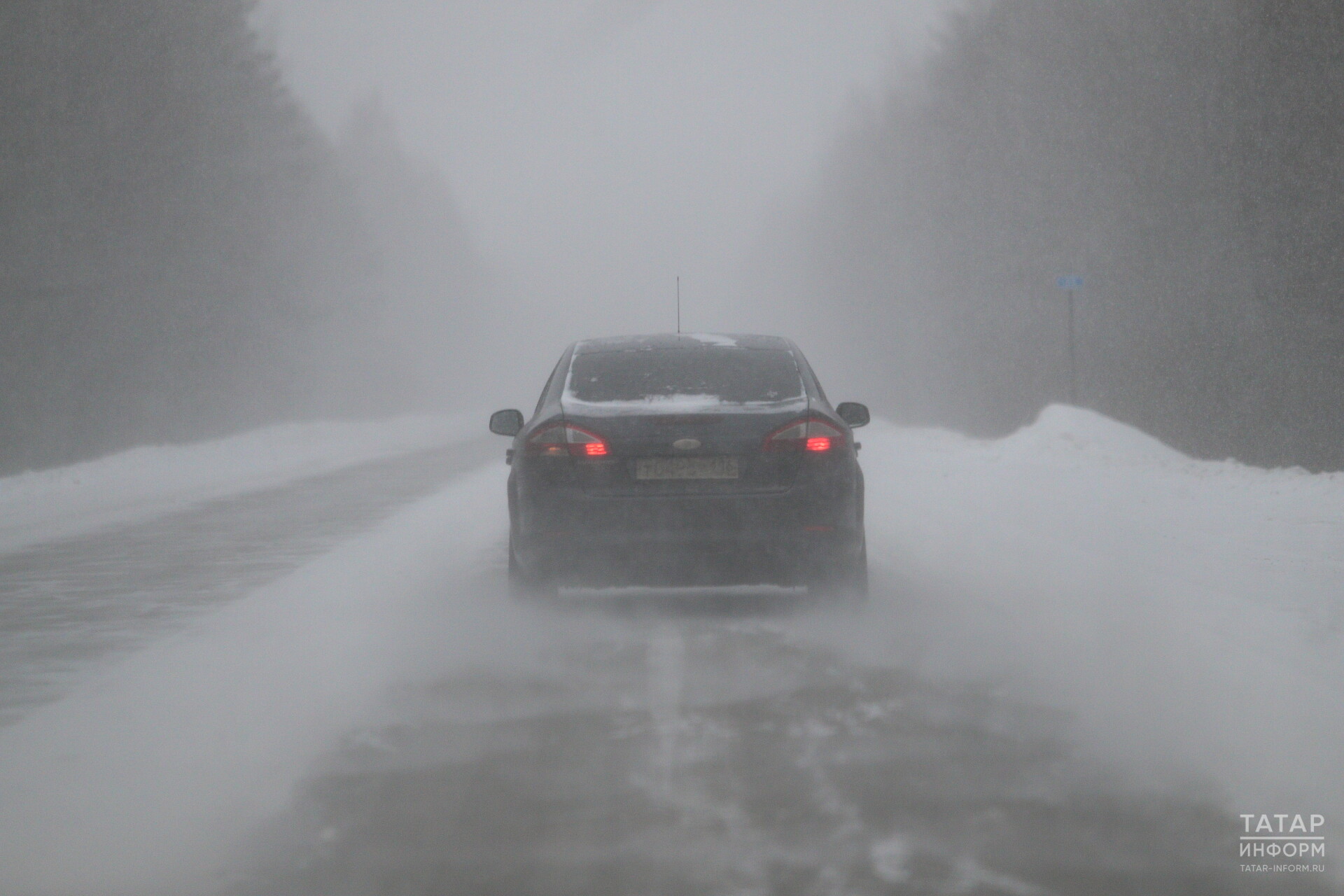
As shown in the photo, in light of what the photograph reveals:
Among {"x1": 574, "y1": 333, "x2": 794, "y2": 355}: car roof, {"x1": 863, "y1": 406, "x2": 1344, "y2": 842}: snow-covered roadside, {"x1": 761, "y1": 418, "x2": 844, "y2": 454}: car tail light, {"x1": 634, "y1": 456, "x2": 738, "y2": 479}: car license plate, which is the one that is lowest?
{"x1": 863, "y1": 406, "x2": 1344, "y2": 842}: snow-covered roadside

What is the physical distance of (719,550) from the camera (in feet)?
26.9

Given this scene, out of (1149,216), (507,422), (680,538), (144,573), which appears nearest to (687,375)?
(680,538)

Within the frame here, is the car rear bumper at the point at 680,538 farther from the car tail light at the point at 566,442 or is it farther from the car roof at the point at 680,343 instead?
the car roof at the point at 680,343

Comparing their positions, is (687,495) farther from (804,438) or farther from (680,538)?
(804,438)

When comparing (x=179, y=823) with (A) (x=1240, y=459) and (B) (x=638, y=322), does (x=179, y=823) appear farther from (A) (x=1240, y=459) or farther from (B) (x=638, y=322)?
(B) (x=638, y=322)

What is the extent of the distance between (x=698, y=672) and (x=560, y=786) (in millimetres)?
2032

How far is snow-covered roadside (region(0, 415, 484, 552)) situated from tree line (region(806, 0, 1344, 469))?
41.5 feet

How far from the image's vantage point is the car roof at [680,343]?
931cm

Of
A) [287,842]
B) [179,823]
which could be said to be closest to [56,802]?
[179,823]

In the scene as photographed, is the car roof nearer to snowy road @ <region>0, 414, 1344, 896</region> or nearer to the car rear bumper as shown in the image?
the car rear bumper

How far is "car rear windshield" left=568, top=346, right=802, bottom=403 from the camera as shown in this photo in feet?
28.7

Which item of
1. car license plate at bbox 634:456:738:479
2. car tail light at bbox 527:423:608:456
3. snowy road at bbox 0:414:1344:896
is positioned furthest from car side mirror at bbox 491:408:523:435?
car license plate at bbox 634:456:738:479

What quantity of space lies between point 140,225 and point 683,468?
24393 mm

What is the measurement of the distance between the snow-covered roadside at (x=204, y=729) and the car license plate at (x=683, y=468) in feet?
3.77
